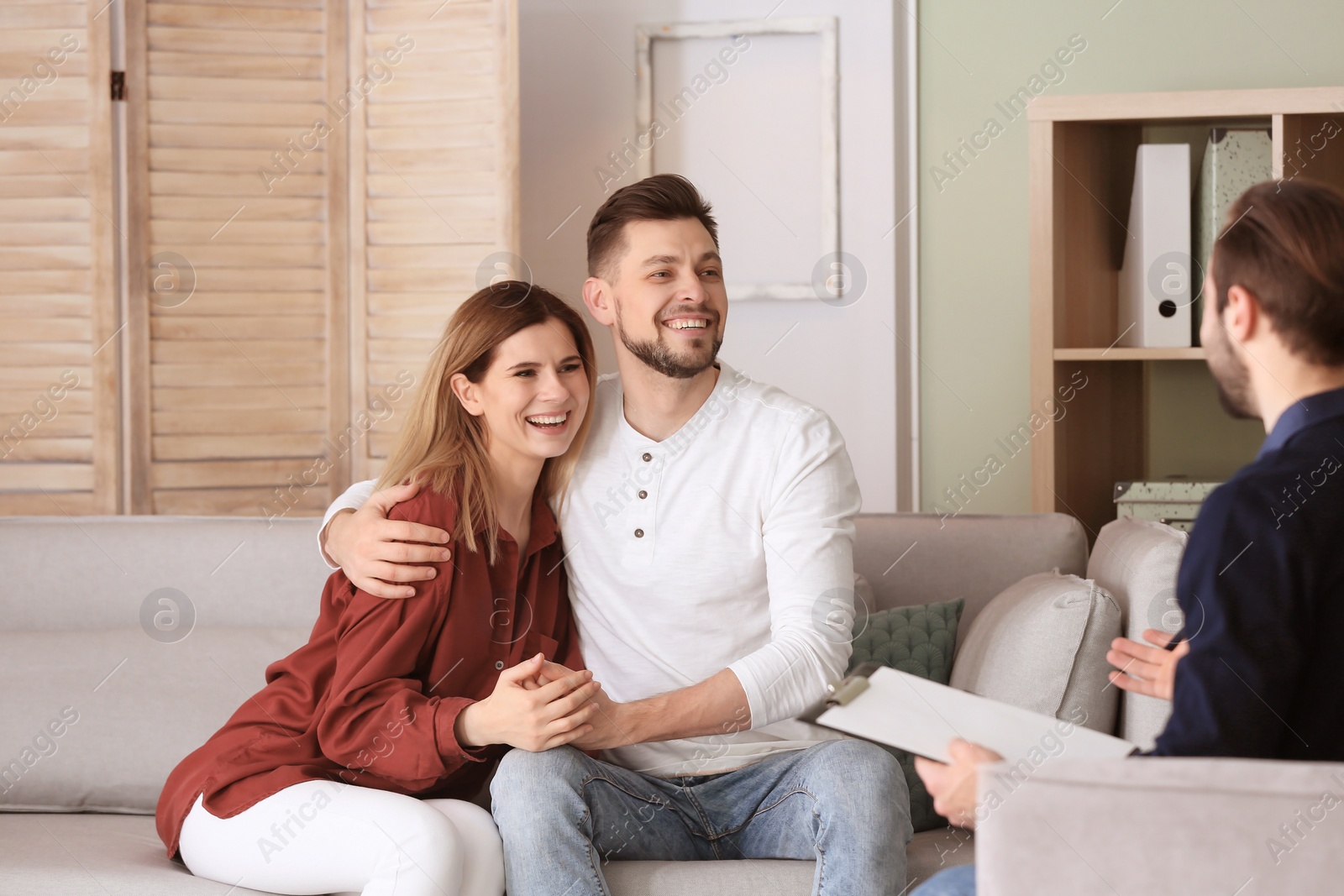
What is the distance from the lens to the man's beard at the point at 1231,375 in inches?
41.1

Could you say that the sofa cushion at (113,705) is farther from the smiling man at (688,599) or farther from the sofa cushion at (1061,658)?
the sofa cushion at (1061,658)

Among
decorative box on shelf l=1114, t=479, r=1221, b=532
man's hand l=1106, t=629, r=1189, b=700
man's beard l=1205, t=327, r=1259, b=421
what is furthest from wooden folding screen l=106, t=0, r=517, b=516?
man's beard l=1205, t=327, r=1259, b=421

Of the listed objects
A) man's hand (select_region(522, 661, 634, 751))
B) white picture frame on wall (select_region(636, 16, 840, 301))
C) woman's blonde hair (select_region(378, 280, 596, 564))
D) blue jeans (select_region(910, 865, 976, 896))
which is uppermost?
white picture frame on wall (select_region(636, 16, 840, 301))

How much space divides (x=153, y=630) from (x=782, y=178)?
5.48 ft

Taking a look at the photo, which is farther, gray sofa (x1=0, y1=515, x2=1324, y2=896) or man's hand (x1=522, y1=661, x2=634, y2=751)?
gray sofa (x1=0, y1=515, x2=1324, y2=896)

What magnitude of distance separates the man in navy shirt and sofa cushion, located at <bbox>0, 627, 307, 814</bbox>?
4.09 ft

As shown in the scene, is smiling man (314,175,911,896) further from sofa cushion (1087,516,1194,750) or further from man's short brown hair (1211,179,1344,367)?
man's short brown hair (1211,179,1344,367)

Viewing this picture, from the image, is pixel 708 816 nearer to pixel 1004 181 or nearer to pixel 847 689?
pixel 847 689

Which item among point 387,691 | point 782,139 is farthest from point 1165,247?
point 387,691

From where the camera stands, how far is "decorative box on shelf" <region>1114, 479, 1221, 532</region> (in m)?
2.22

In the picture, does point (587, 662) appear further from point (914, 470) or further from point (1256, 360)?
point (914, 470)

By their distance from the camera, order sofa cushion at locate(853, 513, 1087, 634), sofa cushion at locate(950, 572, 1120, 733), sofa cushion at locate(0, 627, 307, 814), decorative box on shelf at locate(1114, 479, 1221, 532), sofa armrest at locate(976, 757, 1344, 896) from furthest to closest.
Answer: decorative box on shelf at locate(1114, 479, 1221, 532) → sofa cushion at locate(853, 513, 1087, 634) → sofa cushion at locate(0, 627, 307, 814) → sofa cushion at locate(950, 572, 1120, 733) → sofa armrest at locate(976, 757, 1344, 896)

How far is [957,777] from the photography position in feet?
3.40

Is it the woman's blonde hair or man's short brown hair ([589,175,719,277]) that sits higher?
man's short brown hair ([589,175,719,277])
